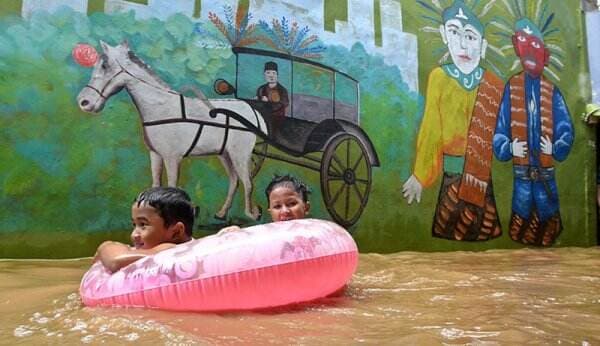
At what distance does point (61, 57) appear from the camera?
4.71m

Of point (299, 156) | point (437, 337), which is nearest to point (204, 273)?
point (437, 337)

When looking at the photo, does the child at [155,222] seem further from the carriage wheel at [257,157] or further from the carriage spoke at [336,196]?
the carriage spoke at [336,196]

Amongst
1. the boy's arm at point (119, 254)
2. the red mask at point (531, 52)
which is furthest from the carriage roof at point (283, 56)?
the boy's arm at point (119, 254)

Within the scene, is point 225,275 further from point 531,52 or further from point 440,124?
point 531,52

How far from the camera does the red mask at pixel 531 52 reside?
7.31 m

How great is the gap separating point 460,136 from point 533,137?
1268 millimetres

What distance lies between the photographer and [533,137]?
24.0 feet

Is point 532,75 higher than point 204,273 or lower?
higher

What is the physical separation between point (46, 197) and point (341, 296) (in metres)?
2.77

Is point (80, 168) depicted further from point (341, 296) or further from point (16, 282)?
point (341, 296)

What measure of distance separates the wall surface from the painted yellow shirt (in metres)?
0.02

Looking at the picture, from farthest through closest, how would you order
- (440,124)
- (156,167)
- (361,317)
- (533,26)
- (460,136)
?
(533,26)
(460,136)
(440,124)
(156,167)
(361,317)

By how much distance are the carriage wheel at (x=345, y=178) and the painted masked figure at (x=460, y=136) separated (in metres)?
0.60

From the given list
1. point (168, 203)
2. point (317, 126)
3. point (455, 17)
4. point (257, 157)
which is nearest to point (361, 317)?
point (168, 203)
